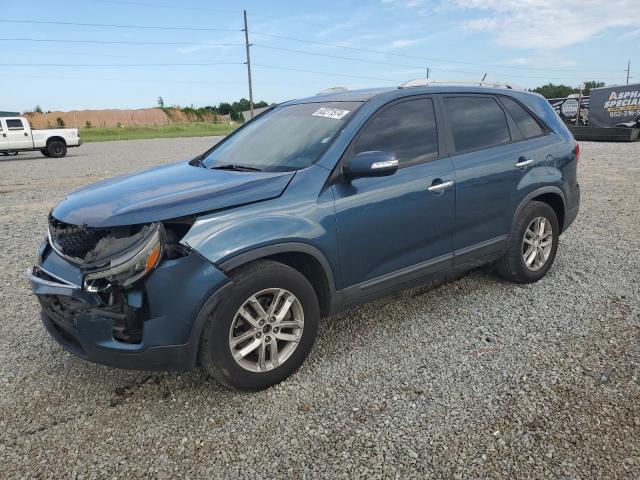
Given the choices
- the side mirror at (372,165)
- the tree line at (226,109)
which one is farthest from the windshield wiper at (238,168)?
the tree line at (226,109)

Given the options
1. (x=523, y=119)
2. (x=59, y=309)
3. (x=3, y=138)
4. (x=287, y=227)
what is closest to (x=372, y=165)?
(x=287, y=227)

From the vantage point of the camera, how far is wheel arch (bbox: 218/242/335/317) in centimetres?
281

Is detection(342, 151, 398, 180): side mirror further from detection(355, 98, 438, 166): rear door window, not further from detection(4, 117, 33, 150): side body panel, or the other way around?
detection(4, 117, 33, 150): side body panel

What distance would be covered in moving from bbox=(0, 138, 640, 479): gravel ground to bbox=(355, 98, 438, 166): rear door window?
131 centimetres

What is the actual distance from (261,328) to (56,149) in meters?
21.6

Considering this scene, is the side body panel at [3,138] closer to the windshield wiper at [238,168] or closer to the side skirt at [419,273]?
the windshield wiper at [238,168]

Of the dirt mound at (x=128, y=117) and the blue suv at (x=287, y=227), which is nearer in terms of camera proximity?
the blue suv at (x=287, y=227)

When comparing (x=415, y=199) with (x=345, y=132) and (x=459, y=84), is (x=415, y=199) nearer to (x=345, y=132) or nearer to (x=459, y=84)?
(x=345, y=132)

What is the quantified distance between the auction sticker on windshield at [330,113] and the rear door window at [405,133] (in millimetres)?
225

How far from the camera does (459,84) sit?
171 inches

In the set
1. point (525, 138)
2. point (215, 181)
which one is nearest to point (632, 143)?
point (525, 138)

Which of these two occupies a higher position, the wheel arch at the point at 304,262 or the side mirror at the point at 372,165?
the side mirror at the point at 372,165

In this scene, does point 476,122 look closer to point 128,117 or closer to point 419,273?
point 419,273

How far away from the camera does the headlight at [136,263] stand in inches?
→ 103
